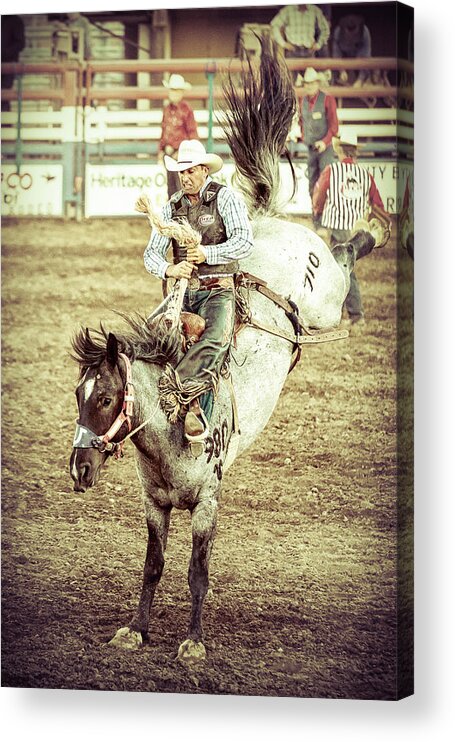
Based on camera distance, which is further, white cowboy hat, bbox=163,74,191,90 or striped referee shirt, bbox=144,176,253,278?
white cowboy hat, bbox=163,74,191,90

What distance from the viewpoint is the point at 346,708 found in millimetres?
8969

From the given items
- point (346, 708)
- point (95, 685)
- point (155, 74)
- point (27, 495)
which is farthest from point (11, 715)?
point (155, 74)

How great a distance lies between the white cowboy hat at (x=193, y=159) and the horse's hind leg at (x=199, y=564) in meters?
1.57

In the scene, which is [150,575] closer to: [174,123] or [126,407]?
[126,407]

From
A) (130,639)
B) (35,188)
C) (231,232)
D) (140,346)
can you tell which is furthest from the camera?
(35,188)

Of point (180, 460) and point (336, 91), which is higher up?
point (336, 91)

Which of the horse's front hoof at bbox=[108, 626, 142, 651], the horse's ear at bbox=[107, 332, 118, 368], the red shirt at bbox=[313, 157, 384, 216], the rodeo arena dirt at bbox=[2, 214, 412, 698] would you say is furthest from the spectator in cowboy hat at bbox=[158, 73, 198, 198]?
the horse's front hoof at bbox=[108, 626, 142, 651]

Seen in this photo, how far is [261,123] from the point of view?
9.08 metres

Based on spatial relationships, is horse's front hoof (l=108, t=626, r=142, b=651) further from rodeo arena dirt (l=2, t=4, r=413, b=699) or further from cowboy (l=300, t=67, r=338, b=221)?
cowboy (l=300, t=67, r=338, b=221)

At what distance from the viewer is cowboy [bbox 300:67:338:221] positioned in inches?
355

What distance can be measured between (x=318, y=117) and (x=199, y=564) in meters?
2.20

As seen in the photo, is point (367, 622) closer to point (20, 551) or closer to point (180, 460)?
point (180, 460)

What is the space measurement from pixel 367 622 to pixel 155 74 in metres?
2.82

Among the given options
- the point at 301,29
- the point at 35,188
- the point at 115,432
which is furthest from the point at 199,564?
the point at 301,29
